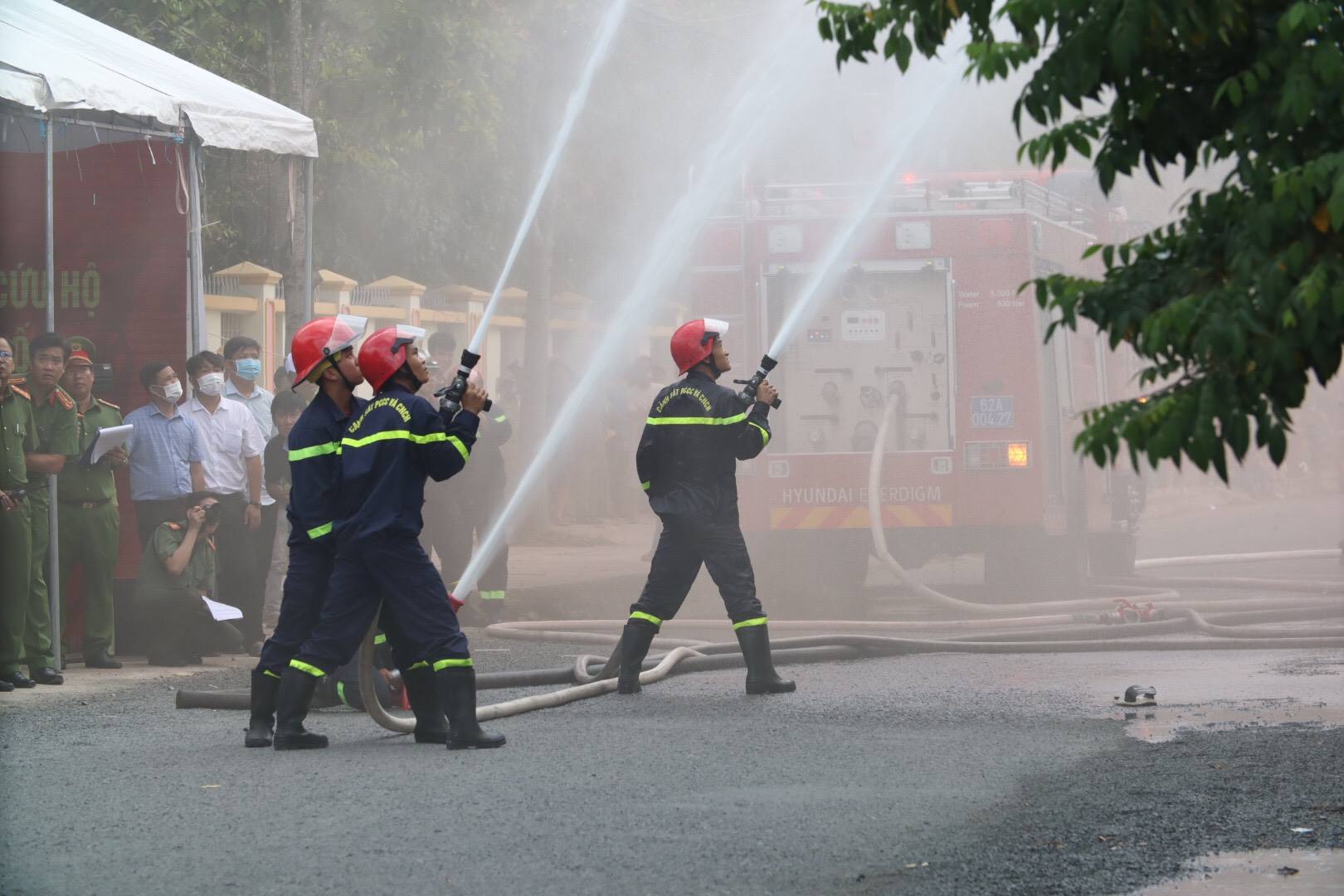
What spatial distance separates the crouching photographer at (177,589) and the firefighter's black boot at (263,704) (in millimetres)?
2738

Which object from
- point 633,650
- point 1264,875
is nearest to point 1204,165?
point 1264,875

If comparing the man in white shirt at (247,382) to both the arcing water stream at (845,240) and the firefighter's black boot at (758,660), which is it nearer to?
the arcing water stream at (845,240)

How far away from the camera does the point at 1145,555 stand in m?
17.0

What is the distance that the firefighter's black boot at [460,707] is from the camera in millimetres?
6516

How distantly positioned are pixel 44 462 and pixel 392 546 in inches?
122

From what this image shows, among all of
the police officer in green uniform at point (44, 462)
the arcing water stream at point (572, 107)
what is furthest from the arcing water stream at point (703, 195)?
the police officer in green uniform at point (44, 462)

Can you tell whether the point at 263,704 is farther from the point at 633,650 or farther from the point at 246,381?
the point at 246,381

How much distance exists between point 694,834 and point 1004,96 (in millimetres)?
14067

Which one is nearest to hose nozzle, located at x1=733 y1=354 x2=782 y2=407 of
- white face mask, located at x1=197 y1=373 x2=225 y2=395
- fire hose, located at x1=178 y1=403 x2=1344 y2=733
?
fire hose, located at x1=178 y1=403 x2=1344 y2=733

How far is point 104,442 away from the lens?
905cm

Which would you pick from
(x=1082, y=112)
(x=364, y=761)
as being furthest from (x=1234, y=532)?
(x=1082, y=112)

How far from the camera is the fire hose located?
820 cm

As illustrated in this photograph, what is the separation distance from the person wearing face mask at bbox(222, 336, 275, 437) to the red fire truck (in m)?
3.28

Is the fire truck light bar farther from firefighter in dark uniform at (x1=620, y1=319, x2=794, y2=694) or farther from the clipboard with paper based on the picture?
the clipboard with paper
